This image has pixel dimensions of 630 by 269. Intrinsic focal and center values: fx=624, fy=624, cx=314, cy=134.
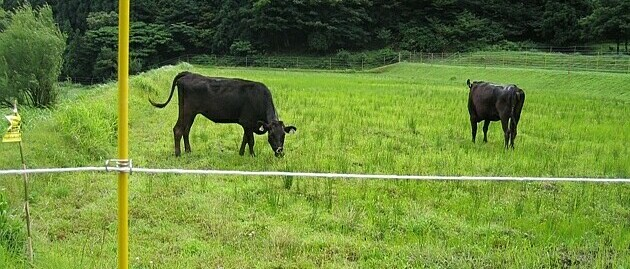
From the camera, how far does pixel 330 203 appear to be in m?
6.19

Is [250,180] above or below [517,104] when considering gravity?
below

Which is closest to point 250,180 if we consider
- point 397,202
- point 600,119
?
point 397,202

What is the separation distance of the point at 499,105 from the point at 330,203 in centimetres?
547

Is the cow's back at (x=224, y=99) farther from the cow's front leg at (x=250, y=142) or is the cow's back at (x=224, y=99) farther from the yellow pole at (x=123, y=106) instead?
the yellow pole at (x=123, y=106)

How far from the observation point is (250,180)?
23.8ft

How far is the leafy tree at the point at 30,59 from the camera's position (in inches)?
849

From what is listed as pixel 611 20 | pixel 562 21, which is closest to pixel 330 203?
pixel 611 20

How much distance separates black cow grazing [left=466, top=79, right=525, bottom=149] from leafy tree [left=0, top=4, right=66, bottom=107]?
1632 cm

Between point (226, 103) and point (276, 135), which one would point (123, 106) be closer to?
point (276, 135)

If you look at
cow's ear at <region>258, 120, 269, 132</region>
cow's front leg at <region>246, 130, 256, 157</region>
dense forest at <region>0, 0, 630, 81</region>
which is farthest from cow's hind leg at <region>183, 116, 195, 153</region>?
dense forest at <region>0, 0, 630, 81</region>

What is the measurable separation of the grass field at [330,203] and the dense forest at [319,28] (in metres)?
43.9

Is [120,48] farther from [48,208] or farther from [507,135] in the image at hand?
[507,135]

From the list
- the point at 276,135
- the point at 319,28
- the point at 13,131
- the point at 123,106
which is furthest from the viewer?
the point at 319,28

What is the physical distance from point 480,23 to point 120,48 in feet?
185
